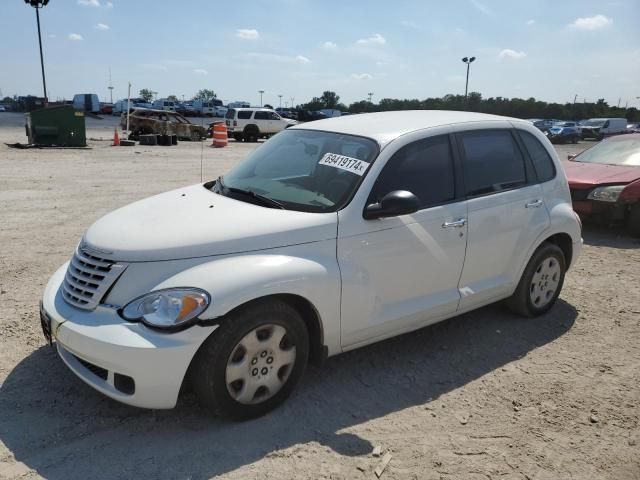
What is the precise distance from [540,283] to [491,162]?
49.4 inches

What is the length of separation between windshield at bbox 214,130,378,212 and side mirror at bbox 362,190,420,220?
0.59 feet

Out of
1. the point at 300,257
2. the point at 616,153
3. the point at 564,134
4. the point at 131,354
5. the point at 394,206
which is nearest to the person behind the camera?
the point at 131,354

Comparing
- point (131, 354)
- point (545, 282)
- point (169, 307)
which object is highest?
point (169, 307)

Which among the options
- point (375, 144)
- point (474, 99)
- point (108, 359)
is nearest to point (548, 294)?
point (375, 144)

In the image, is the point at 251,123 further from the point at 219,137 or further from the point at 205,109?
the point at 205,109

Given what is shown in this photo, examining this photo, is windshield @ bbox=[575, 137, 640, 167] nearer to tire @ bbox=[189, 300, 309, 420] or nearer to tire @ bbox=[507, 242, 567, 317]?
tire @ bbox=[507, 242, 567, 317]

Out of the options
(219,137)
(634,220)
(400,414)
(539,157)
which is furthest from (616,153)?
(219,137)

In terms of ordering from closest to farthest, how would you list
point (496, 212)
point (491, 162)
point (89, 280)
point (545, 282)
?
point (89, 280) → point (496, 212) → point (491, 162) → point (545, 282)

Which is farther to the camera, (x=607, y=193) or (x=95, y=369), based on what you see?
(x=607, y=193)

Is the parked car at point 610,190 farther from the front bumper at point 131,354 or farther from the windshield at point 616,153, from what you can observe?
the front bumper at point 131,354

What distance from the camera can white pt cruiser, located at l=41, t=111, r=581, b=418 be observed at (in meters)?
2.86

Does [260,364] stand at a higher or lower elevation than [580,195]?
lower

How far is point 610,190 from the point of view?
785 centimetres

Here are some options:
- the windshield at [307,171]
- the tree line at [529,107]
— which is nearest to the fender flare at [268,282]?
the windshield at [307,171]
